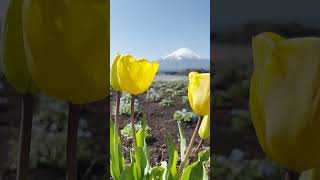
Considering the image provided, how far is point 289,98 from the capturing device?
42 cm

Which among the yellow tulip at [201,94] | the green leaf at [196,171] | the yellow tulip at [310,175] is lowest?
the green leaf at [196,171]

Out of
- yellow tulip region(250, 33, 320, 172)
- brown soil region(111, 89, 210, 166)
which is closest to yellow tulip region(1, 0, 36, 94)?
yellow tulip region(250, 33, 320, 172)

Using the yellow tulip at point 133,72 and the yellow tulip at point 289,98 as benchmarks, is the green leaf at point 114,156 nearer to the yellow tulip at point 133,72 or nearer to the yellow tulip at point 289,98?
the yellow tulip at point 133,72

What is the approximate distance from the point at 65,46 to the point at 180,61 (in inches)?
50.5

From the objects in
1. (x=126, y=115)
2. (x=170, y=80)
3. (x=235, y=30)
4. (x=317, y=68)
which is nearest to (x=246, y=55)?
(x=235, y=30)

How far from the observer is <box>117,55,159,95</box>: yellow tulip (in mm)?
852

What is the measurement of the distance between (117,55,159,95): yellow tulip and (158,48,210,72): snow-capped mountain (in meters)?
0.82

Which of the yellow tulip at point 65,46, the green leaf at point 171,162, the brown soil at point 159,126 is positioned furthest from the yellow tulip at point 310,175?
the brown soil at point 159,126

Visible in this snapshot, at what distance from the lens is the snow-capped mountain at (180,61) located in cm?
169

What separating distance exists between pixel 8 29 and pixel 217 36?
0.39 meters

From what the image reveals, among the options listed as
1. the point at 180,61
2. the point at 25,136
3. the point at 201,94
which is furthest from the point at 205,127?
the point at 180,61

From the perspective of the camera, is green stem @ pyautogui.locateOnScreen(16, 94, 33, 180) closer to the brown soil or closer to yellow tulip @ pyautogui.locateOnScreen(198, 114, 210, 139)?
yellow tulip @ pyautogui.locateOnScreen(198, 114, 210, 139)

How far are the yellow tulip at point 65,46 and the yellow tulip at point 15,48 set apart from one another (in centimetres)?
2

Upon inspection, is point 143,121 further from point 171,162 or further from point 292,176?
point 292,176
